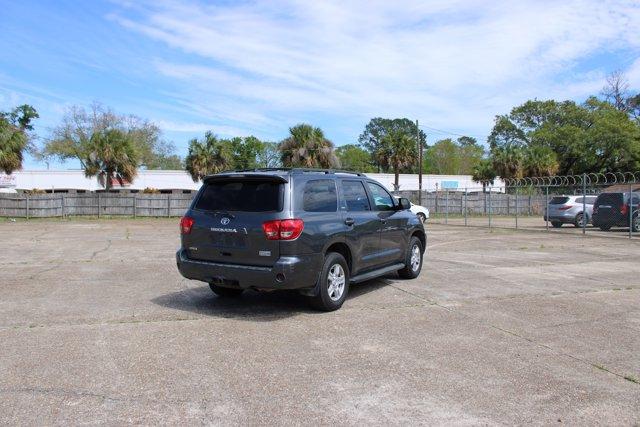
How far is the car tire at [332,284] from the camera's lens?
22.2 feet

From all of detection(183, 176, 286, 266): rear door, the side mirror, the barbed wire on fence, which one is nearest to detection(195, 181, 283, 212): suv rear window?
detection(183, 176, 286, 266): rear door

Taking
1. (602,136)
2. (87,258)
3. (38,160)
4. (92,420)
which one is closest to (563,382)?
(92,420)

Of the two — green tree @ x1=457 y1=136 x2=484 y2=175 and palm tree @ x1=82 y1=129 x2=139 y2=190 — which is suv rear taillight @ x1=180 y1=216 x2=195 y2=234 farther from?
green tree @ x1=457 y1=136 x2=484 y2=175

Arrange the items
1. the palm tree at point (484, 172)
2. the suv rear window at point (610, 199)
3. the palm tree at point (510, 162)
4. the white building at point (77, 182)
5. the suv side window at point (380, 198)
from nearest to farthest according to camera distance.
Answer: the suv side window at point (380, 198)
the suv rear window at point (610, 199)
the white building at point (77, 182)
the palm tree at point (510, 162)
the palm tree at point (484, 172)

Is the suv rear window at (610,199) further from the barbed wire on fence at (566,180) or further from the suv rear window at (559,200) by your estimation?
the suv rear window at (559,200)

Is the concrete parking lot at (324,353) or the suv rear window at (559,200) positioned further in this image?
the suv rear window at (559,200)

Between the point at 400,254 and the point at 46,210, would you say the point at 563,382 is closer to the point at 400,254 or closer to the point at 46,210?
the point at 400,254

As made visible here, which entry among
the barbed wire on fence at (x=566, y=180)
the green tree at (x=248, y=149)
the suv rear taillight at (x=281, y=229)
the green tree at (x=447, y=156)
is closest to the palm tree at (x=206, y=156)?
the barbed wire on fence at (x=566, y=180)

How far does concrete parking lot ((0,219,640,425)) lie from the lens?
3.98 metres

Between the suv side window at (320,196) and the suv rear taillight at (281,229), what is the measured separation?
1.20ft

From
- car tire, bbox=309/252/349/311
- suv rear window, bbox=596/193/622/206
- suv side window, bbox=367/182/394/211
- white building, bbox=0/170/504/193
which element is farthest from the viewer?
white building, bbox=0/170/504/193

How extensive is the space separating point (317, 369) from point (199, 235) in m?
2.83

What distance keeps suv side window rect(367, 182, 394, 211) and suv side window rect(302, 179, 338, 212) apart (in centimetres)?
112

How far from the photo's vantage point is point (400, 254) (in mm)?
8914
